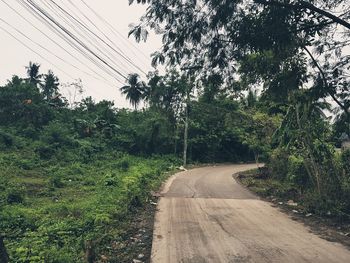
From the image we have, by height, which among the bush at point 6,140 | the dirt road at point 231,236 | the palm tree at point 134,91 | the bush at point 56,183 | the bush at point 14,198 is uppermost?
the palm tree at point 134,91

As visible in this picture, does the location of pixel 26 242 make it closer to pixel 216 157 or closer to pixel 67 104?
pixel 216 157

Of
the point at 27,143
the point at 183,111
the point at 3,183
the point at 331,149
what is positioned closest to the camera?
the point at 331,149

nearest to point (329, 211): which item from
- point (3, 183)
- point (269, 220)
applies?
point (269, 220)

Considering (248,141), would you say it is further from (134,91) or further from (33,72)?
(33,72)

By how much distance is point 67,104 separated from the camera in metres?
46.2

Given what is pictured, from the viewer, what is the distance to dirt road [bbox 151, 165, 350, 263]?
7029 millimetres

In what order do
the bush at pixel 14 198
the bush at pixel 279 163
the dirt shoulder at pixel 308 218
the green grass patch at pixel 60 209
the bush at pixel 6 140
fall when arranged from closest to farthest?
the green grass patch at pixel 60 209 → the dirt shoulder at pixel 308 218 → the bush at pixel 14 198 → the bush at pixel 279 163 → the bush at pixel 6 140

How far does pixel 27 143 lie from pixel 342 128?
1028 inches

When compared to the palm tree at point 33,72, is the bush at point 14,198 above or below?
below

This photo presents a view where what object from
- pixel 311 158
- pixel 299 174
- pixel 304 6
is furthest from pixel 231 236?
pixel 299 174

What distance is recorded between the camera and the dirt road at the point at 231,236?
23.1 ft

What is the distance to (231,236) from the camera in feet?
28.1

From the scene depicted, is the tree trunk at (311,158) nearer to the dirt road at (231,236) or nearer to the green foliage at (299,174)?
the dirt road at (231,236)

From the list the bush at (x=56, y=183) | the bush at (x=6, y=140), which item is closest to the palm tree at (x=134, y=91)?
the bush at (x=6, y=140)
